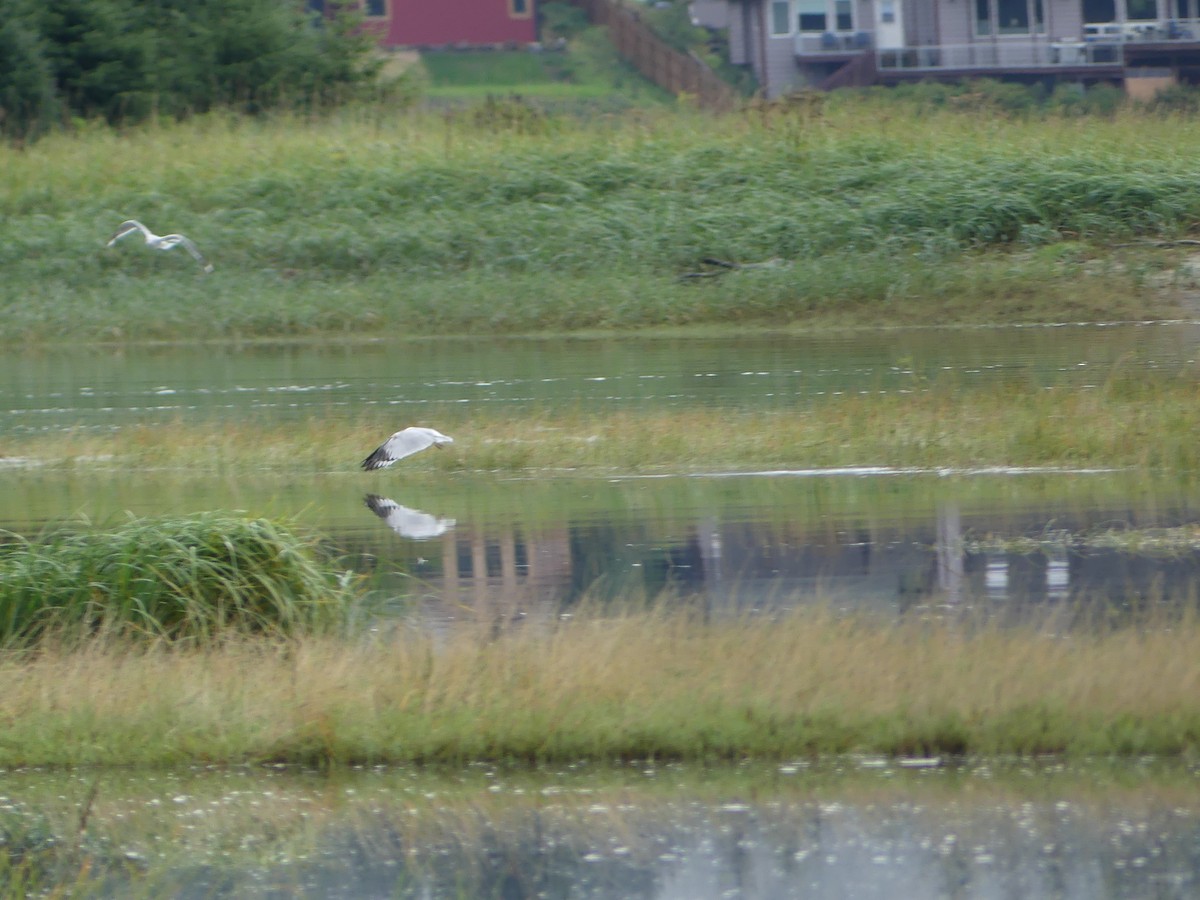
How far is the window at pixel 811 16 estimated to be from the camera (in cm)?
5928

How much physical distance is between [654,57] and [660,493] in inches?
1945

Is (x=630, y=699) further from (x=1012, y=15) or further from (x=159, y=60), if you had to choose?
(x=1012, y=15)

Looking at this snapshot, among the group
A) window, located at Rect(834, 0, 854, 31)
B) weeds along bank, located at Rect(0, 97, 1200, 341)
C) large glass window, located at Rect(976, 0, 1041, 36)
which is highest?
window, located at Rect(834, 0, 854, 31)

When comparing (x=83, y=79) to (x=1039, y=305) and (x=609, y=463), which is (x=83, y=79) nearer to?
(x=1039, y=305)

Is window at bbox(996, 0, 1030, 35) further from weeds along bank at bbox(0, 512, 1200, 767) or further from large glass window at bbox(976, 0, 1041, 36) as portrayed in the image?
weeds along bank at bbox(0, 512, 1200, 767)

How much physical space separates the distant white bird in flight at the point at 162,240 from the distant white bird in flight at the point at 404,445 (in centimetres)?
1517

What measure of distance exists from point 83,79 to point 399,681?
35.1 m

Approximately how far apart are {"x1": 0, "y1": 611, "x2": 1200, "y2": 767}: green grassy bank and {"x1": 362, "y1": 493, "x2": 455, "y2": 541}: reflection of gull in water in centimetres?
516

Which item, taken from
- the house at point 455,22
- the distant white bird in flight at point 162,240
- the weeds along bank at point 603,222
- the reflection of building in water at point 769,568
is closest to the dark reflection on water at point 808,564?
the reflection of building in water at point 769,568

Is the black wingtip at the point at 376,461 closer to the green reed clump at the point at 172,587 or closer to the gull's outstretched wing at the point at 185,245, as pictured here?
the green reed clump at the point at 172,587

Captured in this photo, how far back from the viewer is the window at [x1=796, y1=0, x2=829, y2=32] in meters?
59.3

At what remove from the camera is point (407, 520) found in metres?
15.7

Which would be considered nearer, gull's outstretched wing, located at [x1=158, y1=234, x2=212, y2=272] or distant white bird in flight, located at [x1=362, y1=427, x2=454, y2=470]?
distant white bird in flight, located at [x1=362, y1=427, x2=454, y2=470]

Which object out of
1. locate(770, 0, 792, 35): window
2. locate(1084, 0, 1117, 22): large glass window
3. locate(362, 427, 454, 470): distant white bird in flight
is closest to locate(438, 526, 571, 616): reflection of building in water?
locate(362, 427, 454, 470): distant white bird in flight
